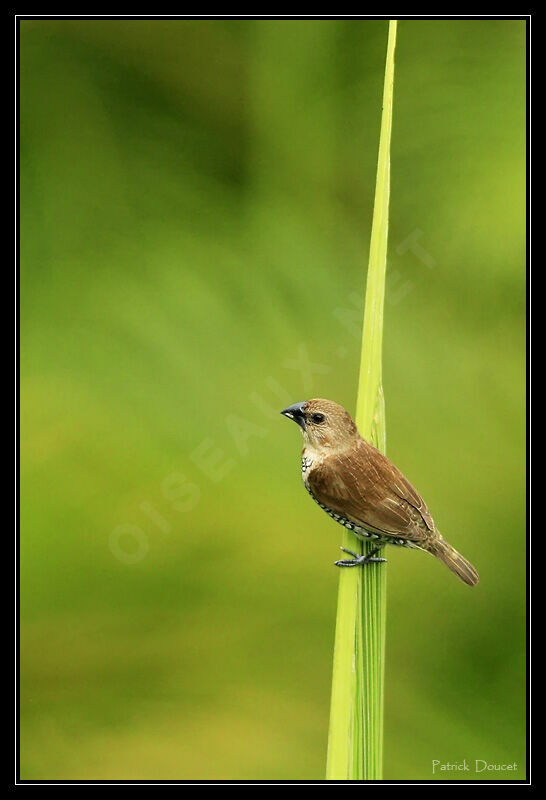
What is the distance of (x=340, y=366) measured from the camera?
1.78 meters

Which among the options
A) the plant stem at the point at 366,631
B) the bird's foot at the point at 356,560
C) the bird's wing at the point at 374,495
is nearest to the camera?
the plant stem at the point at 366,631

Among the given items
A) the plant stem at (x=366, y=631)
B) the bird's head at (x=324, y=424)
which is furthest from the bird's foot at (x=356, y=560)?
the bird's head at (x=324, y=424)

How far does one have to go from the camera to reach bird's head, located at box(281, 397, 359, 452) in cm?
130

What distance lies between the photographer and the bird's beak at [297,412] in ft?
4.50

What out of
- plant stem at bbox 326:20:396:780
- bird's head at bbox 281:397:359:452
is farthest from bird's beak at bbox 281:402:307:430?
plant stem at bbox 326:20:396:780

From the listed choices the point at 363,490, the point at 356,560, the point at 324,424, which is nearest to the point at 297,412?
the point at 324,424

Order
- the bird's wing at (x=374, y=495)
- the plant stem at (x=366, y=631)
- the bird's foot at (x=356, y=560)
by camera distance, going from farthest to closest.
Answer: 1. the bird's wing at (x=374, y=495)
2. the bird's foot at (x=356, y=560)
3. the plant stem at (x=366, y=631)

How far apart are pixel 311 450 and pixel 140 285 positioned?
768 mm

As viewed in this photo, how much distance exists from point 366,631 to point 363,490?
30 centimetres

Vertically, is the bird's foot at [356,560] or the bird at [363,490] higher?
the bird at [363,490]

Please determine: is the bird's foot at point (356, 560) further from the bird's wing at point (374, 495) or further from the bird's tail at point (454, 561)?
the bird's tail at point (454, 561)

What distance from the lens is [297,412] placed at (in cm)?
138
